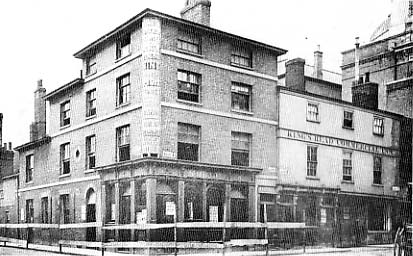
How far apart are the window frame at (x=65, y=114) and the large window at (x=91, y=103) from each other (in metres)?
2.54

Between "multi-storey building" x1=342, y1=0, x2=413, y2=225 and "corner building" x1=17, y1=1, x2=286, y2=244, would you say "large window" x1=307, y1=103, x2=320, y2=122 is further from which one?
"multi-storey building" x1=342, y1=0, x2=413, y2=225

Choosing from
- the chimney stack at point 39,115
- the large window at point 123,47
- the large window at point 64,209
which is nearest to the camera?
the large window at point 123,47

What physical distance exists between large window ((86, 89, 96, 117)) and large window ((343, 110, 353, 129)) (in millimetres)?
13817

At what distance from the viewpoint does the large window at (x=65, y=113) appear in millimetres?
30255

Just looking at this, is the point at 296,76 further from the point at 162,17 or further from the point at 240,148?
the point at 162,17

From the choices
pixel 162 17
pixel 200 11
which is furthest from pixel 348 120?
pixel 162 17

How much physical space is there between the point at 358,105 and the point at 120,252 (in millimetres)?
16188

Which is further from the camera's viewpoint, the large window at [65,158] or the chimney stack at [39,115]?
the chimney stack at [39,115]

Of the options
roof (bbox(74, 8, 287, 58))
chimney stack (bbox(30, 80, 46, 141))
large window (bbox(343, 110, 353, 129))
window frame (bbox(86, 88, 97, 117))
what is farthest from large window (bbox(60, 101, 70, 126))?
large window (bbox(343, 110, 353, 129))

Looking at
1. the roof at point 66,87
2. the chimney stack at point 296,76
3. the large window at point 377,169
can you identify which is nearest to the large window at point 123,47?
the roof at point 66,87

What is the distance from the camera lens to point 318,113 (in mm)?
29000

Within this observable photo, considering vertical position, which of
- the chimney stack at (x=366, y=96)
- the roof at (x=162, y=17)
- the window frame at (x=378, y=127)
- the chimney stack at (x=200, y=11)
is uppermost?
the chimney stack at (x=200, y=11)

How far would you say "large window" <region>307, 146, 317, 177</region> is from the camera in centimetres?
2852

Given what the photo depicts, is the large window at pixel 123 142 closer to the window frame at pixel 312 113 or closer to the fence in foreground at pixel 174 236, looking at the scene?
the fence in foreground at pixel 174 236
